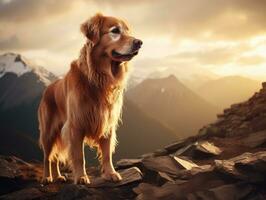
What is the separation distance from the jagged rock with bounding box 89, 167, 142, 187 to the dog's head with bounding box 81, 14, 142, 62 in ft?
10.2

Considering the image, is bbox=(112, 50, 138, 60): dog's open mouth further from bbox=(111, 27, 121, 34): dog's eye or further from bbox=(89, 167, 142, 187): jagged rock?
bbox=(89, 167, 142, 187): jagged rock

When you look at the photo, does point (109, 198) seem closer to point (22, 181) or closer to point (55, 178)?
point (55, 178)

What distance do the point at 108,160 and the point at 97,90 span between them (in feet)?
6.07

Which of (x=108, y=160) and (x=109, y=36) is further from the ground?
(x=109, y=36)

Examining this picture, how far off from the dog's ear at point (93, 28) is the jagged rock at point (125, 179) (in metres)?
3.48

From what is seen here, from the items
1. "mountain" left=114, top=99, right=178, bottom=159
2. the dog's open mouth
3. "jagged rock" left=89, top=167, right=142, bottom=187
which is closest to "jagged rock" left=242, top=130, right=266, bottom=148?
"jagged rock" left=89, top=167, right=142, bottom=187

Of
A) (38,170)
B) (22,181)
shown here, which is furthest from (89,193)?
(38,170)

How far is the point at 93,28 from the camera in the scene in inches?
393

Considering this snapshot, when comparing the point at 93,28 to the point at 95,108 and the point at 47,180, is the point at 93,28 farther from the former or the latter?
the point at 47,180

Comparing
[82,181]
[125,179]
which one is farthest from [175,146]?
[82,181]

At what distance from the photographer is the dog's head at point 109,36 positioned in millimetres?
9648

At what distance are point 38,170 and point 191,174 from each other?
717 cm

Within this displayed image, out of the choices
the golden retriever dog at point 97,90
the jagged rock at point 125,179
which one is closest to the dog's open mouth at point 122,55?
the golden retriever dog at point 97,90

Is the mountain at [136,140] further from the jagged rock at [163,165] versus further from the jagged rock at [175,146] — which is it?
the jagged rock at [163,165]
